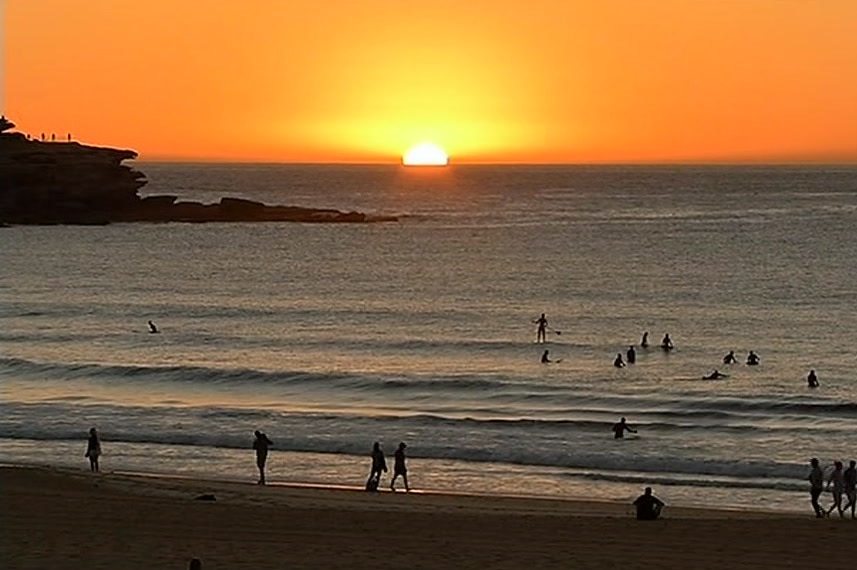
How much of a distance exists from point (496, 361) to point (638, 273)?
38.5 meters

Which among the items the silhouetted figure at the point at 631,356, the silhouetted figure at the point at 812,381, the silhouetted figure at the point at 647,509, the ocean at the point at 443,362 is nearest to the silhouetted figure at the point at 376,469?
the ocean at the point at 443,362

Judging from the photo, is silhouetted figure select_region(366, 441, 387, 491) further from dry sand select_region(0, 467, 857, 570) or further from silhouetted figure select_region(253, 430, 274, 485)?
silhouetted figure select_region(253, 430, 274, 485)

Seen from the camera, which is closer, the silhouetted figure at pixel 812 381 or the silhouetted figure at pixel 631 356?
the silhouetted figure at pixel 812 381

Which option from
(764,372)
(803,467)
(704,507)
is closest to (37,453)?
(704,507)

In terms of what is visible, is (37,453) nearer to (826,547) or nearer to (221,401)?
(221,401)

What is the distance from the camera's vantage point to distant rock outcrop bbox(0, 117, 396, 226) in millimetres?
117125

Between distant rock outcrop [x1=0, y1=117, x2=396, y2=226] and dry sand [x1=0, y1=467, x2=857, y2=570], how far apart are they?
96.0 metres

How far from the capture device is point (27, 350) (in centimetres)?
4938

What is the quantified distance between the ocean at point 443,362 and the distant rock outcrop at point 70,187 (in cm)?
1579

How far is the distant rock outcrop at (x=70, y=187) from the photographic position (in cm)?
11712

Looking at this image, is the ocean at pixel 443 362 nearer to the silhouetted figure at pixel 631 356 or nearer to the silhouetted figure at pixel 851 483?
the silhouetted figure at pixel 631 356

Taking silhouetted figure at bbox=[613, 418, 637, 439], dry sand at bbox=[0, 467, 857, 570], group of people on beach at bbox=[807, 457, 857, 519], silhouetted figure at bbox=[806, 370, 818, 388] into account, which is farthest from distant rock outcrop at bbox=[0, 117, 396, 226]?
group of people on beach at bbox=[807, 457, 857, 519]

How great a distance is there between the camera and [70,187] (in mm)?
122188

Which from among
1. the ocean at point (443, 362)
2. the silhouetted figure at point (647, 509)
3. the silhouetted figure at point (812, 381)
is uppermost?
the silhouetted figure at point (647, 509)
